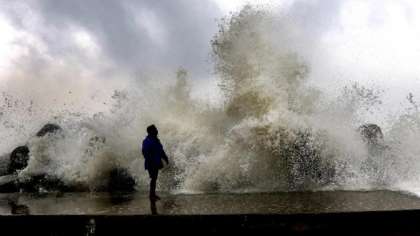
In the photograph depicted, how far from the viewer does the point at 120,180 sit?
13.1 meters

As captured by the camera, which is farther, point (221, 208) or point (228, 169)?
point (228, 169)

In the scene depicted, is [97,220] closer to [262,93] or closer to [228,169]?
[228,169]

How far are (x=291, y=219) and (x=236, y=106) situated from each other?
7323mm

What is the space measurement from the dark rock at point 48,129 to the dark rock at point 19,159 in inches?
28.0

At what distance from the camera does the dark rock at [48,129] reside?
15.4 metres

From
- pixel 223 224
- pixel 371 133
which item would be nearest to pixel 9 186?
pixel 223 224

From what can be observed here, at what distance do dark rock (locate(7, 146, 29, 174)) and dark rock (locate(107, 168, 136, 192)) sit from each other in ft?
13.4

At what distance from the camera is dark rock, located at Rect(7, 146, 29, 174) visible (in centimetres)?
1543

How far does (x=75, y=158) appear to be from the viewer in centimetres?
1400

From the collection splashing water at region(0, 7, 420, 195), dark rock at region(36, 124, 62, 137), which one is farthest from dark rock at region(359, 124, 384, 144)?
dark rock at region(36, 124, 62, 137)

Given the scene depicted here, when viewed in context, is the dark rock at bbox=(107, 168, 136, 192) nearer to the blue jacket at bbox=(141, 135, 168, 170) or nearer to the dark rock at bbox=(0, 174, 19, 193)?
the dark rock at bbox=(0, 174, 19, 193)

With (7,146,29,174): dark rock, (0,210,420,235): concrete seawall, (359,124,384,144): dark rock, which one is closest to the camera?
(0,210,420,235): concrete seawall

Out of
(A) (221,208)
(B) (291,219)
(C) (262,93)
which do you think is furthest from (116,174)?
(B) (291,219)

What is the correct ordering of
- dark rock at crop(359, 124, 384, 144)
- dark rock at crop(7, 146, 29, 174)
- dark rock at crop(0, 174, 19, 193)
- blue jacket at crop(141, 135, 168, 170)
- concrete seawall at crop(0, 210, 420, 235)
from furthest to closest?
dark rock at crop(7, 146, 29, 174) < dark rock at crop(0, 174, 19, 193) < dark rock at crop(359, 124, 384, 144) < blue jacket at crop(141, 135, 168, 170) < concrete seawall at crop(0, 210, 420, 235)
